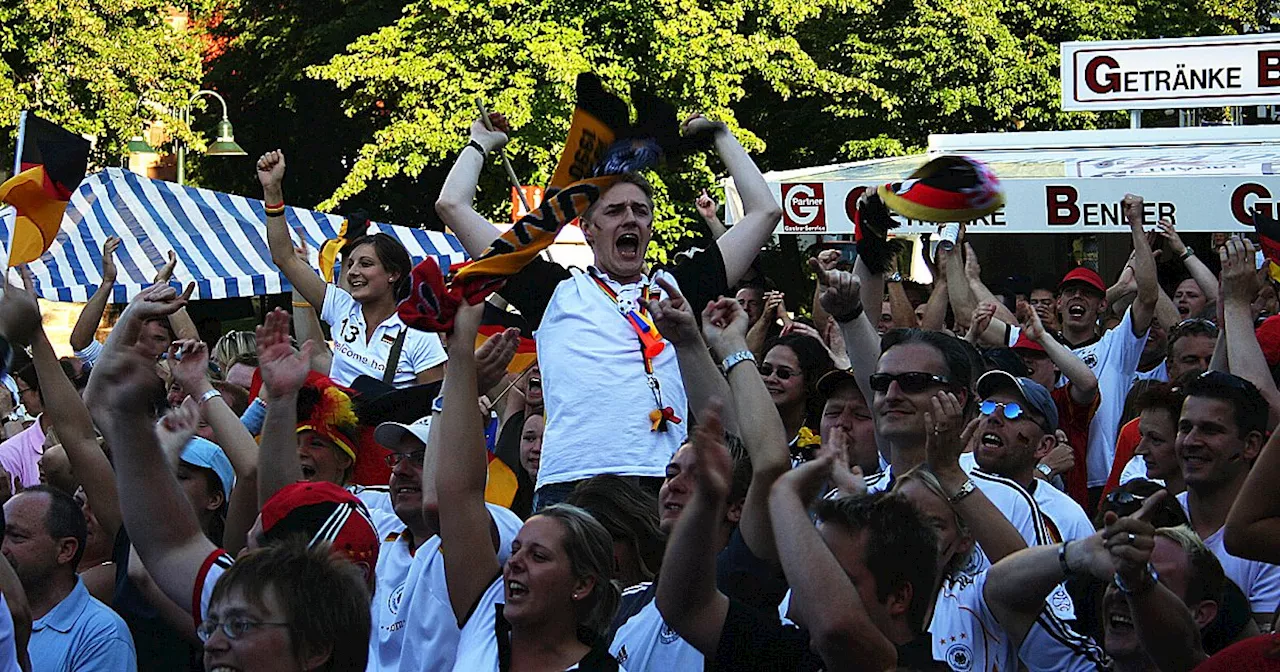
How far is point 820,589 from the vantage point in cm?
357

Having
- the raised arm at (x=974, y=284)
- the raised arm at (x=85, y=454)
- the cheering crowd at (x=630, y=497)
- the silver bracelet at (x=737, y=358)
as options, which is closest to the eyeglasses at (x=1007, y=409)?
the cheering crowd at (x=630, y=497)

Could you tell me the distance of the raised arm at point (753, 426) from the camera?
4.02m

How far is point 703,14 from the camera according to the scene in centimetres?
2095

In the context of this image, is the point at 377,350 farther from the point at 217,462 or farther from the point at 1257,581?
the point at 1257,581

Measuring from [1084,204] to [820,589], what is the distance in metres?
6.63

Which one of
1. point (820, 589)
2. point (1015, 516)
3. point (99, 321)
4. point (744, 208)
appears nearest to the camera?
point (820, 589)

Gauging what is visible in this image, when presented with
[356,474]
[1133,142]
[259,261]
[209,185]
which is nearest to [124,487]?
[356,474]

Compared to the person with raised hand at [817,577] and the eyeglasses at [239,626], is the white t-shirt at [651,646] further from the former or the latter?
→ the eyeglasses at [239,626]

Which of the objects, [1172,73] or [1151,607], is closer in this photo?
[1151,607]

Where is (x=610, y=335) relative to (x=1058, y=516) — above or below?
above

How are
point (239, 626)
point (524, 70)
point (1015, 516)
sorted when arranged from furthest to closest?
1. point (524, 70)
2. point (1015, 516)
3. point (239, 626)

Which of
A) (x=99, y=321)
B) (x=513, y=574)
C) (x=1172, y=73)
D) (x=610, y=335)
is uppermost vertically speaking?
(x=513, y=574)

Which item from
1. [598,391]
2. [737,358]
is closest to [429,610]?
[737,358]

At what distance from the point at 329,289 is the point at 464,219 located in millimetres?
1753
